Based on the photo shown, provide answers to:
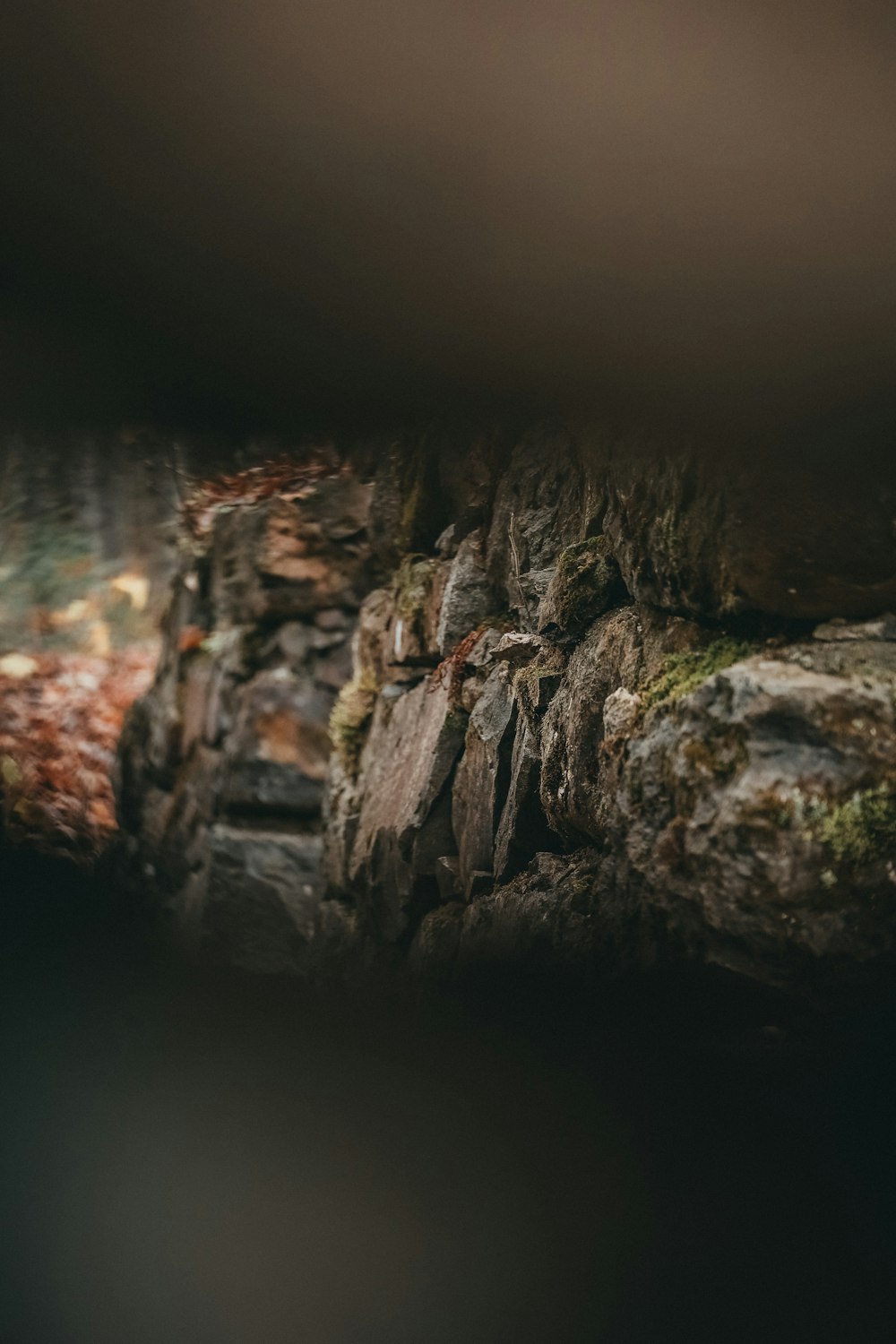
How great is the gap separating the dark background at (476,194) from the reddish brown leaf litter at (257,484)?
0.90 metres

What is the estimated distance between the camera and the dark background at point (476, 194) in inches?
66.5

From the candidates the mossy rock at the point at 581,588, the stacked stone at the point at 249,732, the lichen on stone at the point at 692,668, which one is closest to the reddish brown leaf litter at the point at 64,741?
the stacked stone at the point at 249,732

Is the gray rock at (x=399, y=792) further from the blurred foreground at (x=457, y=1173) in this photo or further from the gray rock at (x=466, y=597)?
the blurred foreground at (x=457, y=1173)

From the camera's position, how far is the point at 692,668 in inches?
90.5

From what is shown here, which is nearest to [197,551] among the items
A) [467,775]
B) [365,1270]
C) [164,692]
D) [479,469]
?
[164,692]

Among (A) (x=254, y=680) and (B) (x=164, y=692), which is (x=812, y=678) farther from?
(B) (x=164, y=692)

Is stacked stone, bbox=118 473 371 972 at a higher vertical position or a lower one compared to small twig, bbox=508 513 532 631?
lower

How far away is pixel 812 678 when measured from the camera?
2.02 metres

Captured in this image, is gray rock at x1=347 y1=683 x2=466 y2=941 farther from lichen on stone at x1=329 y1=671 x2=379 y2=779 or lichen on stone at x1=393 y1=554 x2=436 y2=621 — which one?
lichen on stone at x1=393 y1=554 x2=436 y2=621

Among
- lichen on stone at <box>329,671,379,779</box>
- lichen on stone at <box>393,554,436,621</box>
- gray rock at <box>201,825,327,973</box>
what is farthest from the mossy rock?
gray rock at <box>201,825,327,973</box>

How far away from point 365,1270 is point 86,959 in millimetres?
1736

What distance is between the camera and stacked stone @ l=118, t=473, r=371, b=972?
232 inches

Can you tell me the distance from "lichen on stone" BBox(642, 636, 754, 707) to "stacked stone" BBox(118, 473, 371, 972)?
336cm

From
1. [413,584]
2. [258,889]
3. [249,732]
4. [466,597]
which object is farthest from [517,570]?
[258,889]
